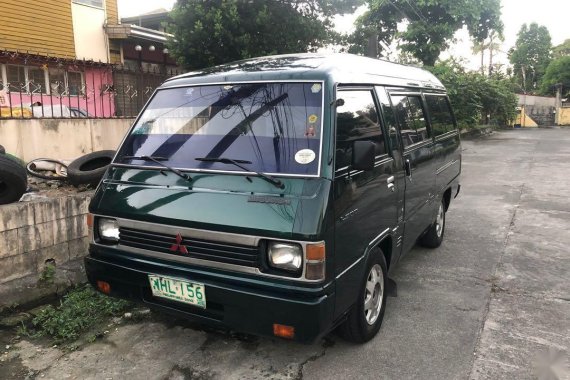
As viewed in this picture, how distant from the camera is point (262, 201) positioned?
2613 millimetres

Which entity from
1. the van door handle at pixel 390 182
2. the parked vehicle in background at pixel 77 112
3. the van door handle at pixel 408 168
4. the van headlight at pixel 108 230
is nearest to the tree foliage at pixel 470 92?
the parked vehicle in background at pixel 77 112

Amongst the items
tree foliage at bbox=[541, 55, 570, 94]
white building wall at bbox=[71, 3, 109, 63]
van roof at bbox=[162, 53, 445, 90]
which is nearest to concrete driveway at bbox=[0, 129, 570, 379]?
van roof at bbox=[162, 53, 445, 90]

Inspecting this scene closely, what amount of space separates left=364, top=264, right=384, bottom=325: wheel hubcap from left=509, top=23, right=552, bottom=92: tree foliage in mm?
53919

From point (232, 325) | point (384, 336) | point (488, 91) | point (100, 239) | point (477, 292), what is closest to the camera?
point (232, 325)

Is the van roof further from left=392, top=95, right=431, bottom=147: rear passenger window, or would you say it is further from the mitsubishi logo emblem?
the mitsubishi logo emblem

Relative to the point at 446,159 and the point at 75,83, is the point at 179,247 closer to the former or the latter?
the point at 446,159

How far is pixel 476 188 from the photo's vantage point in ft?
31.3

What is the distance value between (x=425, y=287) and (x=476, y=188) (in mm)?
5920

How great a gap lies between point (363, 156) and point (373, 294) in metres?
1.13

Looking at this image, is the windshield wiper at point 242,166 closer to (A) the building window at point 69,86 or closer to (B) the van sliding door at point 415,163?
(B) the van sliding door at point 415,163

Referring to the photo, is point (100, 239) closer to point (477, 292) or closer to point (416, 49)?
point (477, 292)

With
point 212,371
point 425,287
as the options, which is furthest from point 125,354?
point 425,287

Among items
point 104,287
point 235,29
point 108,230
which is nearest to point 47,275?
point 104,287

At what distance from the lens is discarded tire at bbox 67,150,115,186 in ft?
16.2
